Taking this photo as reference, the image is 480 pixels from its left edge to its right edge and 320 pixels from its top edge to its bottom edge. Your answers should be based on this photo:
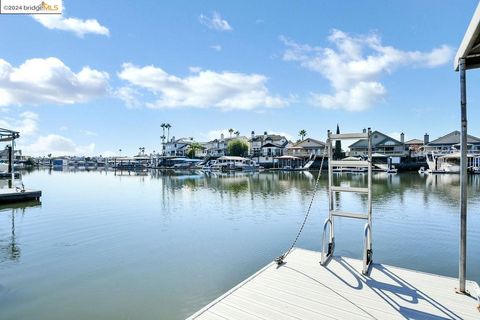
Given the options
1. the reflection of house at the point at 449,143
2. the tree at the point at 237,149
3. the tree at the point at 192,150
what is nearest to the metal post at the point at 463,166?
the reflection of house at the point at 449,143

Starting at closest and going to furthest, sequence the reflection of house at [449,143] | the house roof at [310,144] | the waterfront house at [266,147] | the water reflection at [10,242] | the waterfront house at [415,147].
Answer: the water reflection at [10,242], the reflection of house at [449,143], the waterfront house at [415,147], the house roof at [310,144], the waterfront house at [266,147]

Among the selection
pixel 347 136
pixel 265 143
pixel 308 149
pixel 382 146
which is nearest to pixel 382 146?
pixel 382 146

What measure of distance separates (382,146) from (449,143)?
15.5 metres

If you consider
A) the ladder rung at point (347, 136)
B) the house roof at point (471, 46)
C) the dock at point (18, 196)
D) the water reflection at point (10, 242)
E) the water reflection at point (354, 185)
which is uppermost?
the house roof at point (471, 46)

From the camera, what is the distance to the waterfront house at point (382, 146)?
7800cm

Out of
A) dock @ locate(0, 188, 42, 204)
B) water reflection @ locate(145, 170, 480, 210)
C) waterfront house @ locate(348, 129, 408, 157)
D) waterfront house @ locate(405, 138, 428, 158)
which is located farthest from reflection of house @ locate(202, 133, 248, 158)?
dock @ locate(0, 188, 42, 204)

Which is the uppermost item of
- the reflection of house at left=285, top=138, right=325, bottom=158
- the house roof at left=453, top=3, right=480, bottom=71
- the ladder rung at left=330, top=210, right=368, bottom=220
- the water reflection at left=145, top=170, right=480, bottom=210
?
the reflection of house at left=285, top=138, right=325, bottom=158

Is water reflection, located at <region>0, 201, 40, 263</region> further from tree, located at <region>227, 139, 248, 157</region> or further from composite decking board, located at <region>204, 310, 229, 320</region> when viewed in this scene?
tree, located at <region>227, 139, 248, 157</region>

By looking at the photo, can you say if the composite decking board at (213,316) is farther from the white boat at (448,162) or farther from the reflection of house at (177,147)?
the reflection of house at (177,147)

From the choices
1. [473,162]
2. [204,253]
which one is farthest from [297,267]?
[473,162]

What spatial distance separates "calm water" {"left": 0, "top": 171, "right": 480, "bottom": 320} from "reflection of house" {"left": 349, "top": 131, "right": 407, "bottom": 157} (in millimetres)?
59680

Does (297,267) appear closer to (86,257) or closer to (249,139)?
(86,257)

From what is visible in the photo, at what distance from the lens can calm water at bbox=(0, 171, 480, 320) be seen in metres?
7.38

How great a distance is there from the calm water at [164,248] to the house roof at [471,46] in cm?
618
